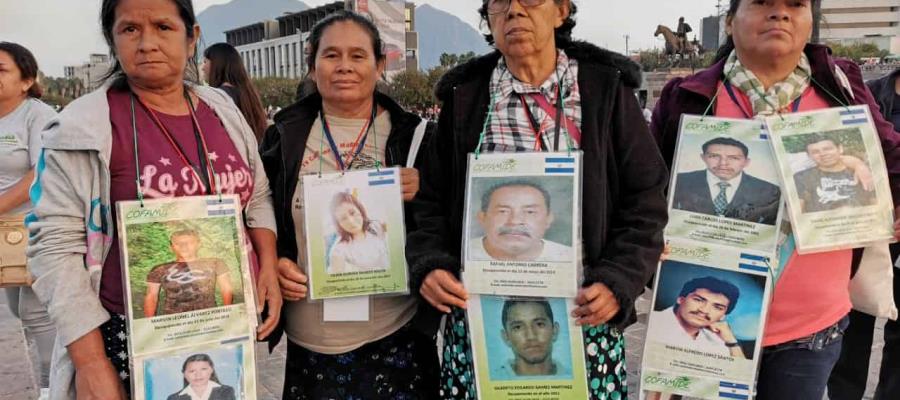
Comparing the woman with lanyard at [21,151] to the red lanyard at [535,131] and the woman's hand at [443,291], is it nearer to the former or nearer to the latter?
the woman's hand at [443,291]

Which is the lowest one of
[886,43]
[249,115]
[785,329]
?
[785,329]

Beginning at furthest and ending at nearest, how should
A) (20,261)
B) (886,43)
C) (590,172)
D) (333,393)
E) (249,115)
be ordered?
(886,43) < (249,115) < (20,261) < (333,393) < (590,172)

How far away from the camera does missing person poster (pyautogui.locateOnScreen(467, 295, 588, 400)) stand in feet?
5.82

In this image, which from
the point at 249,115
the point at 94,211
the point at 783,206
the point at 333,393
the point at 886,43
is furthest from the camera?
the point at 886,43

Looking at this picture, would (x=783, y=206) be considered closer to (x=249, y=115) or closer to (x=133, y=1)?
(x=133, y=1)

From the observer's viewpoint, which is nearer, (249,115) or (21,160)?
(21,160)

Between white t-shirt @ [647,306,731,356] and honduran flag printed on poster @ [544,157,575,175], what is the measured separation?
0.66 m

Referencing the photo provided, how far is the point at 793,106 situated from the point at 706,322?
29.7 inches

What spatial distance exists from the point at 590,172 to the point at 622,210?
15cm

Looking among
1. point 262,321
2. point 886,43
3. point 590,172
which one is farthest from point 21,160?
point 886,43

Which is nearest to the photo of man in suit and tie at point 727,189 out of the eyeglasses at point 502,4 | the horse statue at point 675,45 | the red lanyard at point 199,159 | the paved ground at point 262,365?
the eyeglasses at point 502,4

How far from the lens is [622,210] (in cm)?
184

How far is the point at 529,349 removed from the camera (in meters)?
1.79

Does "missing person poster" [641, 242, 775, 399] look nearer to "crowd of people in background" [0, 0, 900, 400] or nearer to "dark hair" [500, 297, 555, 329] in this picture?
"crowd of people in background" [0, 0, 900, 400]
